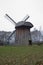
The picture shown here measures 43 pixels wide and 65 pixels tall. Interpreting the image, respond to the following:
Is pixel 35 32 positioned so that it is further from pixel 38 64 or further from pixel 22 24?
pixel 38 64

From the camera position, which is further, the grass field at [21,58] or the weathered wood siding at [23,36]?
the weathered wood siding at [23,36]

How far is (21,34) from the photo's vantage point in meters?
42.8

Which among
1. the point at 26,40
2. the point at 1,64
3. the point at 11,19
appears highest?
the point at 11,19

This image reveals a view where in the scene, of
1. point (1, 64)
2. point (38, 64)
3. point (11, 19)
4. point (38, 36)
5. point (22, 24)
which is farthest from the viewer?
point (38, 36)

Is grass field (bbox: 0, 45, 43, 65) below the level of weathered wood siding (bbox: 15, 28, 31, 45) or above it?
below

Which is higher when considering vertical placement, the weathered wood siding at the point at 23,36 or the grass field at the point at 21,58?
the weathered wood siding at the point at 23,36

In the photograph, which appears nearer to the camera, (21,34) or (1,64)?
(1,64)

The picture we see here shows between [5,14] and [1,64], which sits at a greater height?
[5,14]

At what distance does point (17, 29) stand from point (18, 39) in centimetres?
244

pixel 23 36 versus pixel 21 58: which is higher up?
pixel 23 36

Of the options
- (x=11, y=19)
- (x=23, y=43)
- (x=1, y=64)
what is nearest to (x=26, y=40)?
(x=23, y=43)

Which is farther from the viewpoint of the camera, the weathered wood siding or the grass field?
the weathered wood siding

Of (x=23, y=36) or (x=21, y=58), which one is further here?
(x=23, y=36)

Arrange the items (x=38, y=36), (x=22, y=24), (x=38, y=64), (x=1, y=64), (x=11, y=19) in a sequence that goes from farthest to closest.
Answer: (x=38, y=36) < (x=11, y=19) < (x=22, y=24) < (x=1, y=64) < (x=38, y=64)
